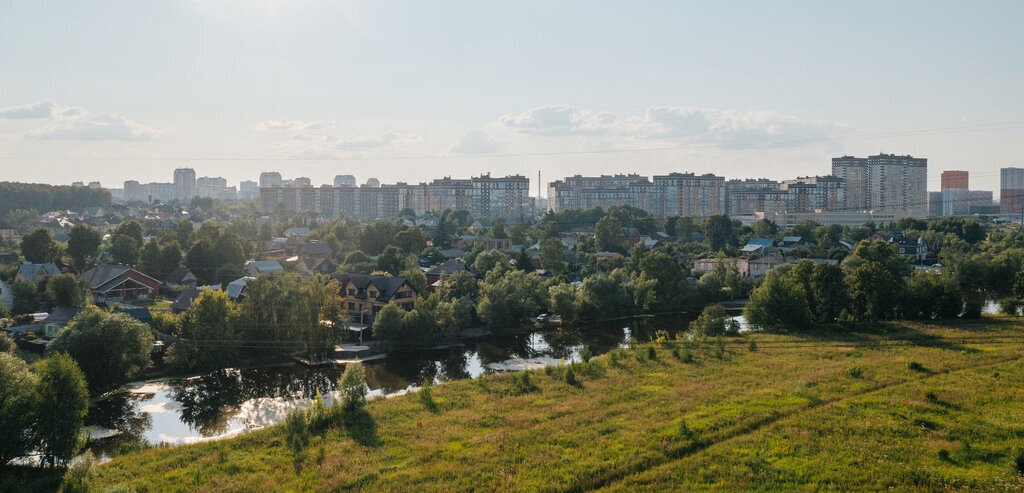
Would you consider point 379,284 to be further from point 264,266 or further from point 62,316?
point 264,266

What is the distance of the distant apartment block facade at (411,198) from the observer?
83.0 metres

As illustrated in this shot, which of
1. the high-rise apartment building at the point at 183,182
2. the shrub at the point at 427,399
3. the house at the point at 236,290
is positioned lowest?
the shrub at the point at 427,399

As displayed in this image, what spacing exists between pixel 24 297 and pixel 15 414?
18.0 metres

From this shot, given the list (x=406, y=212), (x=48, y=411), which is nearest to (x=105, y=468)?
(x=48, y=411)

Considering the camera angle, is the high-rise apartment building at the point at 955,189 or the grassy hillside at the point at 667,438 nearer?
the grassy hillside at the point at 667,438

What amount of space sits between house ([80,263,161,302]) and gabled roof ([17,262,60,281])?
4.08ft

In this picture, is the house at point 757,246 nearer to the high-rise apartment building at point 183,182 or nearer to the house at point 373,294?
the house at point 373,294

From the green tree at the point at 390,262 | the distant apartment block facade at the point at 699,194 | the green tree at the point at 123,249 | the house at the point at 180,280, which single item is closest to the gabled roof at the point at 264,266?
the house at the point at 180,280

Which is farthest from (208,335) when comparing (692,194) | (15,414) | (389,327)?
(692,194)

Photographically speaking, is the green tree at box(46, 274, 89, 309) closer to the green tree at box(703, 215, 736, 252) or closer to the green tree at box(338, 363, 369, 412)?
the green tree at box(338, 363, 369, 412)

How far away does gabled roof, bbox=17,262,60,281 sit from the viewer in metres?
28.3

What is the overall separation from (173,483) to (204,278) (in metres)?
24.0

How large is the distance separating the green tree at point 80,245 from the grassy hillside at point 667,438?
2677cm

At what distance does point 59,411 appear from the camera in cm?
1035
